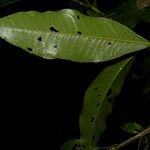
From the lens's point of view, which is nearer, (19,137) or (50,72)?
(50,72)

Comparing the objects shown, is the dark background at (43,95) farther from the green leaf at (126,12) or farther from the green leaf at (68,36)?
the green leaf at (68,36)

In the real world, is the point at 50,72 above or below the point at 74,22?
below

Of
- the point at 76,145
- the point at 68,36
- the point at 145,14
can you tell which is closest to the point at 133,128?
the point at 76,145

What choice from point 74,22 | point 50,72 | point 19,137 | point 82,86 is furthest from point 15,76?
point 74,22

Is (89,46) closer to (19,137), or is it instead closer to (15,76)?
(15,76)

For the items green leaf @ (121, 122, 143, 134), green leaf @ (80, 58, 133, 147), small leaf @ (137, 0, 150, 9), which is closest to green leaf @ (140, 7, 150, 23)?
small leaf @ (137, 0, 150, 9)

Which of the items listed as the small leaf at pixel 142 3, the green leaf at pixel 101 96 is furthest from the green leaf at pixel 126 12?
the green leaf at pixel 101 96

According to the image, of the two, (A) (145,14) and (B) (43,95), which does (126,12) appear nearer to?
(A) (145,14)
